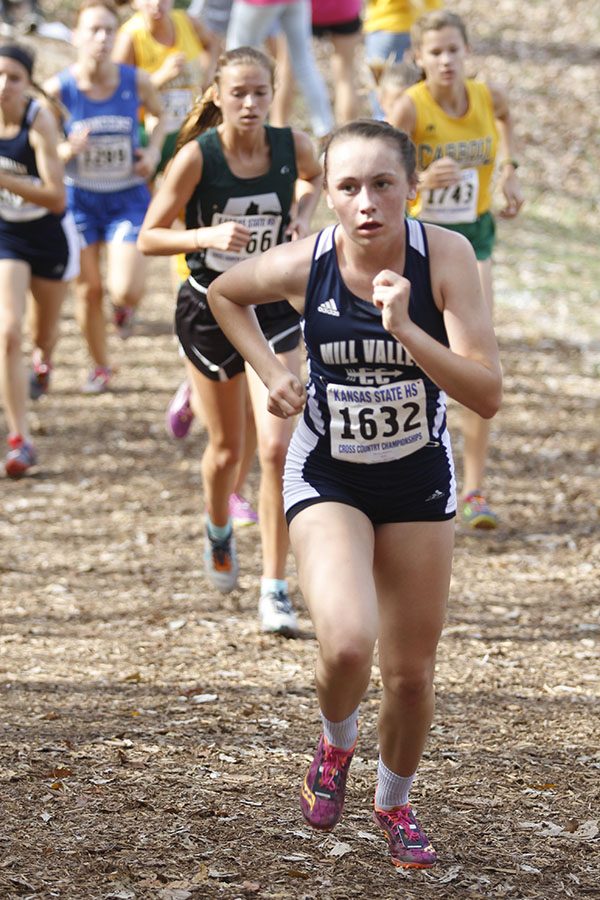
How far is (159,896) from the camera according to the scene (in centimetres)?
366

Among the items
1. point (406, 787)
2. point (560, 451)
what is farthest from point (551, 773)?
point (560, 451)

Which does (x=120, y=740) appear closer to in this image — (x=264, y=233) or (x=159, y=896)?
(x=159, y=896)

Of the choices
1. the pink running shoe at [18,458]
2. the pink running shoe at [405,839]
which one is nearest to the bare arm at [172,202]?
the pink running shoe at [405,839]

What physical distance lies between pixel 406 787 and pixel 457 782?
27.3 inches

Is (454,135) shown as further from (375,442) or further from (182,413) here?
(375,442)

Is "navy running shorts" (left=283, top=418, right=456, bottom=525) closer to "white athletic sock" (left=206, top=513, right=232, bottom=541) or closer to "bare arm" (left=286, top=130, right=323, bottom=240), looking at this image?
"bare arm" (left=286, top=130, right=323, bottom=240)

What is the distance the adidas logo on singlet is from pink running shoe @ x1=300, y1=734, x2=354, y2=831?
3.80 feet

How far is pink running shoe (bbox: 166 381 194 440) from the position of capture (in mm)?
8242

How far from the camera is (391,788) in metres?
3.86

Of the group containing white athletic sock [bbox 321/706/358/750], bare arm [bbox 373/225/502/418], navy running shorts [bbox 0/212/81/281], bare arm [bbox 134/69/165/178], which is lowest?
white athletic sock [bbox 321/706/358/750]

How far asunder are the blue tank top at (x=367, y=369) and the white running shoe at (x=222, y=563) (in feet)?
8.68

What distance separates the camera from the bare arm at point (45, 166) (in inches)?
296

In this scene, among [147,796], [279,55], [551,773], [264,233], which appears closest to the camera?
[147,796]

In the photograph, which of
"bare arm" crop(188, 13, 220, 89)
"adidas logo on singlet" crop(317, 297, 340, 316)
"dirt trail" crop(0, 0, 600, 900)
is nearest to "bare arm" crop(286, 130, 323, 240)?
"dirt trail" crop(0, 0, 600, 900)
